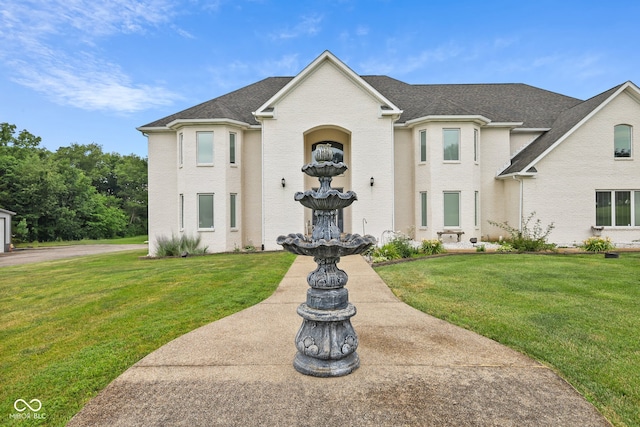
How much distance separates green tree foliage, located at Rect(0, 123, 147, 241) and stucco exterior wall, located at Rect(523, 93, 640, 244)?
43493 millimetres

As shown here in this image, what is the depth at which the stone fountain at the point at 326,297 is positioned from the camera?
11.2ft

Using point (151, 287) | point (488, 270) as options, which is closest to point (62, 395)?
point (151, 287)

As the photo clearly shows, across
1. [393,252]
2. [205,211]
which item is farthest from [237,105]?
[393,252]

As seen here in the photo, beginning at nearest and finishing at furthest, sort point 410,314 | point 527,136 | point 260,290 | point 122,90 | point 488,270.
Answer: point 410,314 → point 260,290 → point 488,270 → point 527,136 → point 122,90

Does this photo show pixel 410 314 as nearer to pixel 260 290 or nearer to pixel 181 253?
pixel 260 290

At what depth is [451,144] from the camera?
52.9 ft

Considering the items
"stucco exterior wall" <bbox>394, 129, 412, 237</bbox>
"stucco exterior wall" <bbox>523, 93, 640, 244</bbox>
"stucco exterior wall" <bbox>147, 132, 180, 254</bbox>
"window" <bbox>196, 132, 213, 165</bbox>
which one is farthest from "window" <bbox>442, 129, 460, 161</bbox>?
"stucco exterior wall" <bbox>147, 132, 180, 254</bbox>

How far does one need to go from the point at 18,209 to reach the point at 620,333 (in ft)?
150

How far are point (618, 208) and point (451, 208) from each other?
312 inches

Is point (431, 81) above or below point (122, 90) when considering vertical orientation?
below

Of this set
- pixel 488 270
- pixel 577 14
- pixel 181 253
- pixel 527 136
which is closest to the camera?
pixel 488 270

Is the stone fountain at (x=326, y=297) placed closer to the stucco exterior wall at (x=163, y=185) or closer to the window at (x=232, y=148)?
the window at (x=232, y=148)

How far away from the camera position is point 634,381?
3285 mm

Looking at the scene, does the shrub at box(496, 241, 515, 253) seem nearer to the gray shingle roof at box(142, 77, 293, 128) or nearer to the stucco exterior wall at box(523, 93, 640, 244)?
the stucco exterior wall at box(523, 93, 640, 244)
